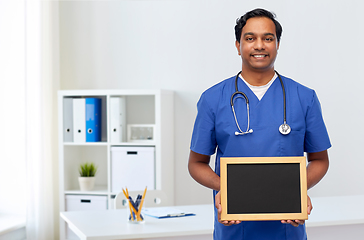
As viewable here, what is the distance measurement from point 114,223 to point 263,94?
47.3 inches

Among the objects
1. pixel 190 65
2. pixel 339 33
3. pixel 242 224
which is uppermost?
pixel 339 33

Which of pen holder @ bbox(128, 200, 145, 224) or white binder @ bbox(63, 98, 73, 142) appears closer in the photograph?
pen holder @ bbox(128, 200, 145, 224)

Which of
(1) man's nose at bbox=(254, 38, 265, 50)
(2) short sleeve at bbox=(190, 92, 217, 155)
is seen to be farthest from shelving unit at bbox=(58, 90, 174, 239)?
(1) man's nose at bbox=(254, 38, 265, 50)

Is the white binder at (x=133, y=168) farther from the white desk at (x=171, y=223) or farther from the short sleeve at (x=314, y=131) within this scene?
the short sleeve at (x=314, y=131)

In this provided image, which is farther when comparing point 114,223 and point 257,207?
point 114,223

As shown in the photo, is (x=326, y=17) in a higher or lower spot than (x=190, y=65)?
higher

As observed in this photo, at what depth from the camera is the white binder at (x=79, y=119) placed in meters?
3.53

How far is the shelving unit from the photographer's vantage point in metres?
3.39

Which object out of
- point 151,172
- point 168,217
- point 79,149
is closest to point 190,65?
point 151,172

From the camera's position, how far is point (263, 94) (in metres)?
1.46

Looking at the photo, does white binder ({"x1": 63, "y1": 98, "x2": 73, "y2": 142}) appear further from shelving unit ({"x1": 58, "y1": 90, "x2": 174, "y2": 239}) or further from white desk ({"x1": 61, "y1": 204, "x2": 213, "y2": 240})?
white desk ({"x1": 61, "y1": 204, "x2": 213, "y2": 240})

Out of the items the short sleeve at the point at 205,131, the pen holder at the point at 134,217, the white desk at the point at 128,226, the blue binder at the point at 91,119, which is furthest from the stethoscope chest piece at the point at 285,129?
the blue binder at the point at 91,119

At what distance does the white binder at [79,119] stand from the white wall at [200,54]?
0.39 meters

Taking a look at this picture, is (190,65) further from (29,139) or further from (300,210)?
(300,210)
